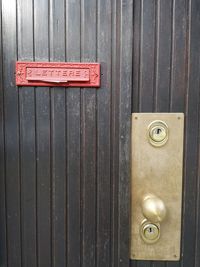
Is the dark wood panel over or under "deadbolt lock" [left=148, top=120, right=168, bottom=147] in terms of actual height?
over

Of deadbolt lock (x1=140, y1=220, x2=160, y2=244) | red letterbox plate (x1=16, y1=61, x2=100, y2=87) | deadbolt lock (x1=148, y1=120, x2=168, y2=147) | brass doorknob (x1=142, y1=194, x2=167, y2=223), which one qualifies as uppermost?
red letterbox plate (x1=16, y1=61, x2=100, y2=87)

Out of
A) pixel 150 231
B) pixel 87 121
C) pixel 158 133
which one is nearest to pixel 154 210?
pixel 150 231

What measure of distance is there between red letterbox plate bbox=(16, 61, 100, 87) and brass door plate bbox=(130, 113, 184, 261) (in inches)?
7.6

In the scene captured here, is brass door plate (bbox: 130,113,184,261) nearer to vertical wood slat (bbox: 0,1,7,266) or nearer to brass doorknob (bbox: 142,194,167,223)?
brass doorknob (bbox: 142,194,167,223)

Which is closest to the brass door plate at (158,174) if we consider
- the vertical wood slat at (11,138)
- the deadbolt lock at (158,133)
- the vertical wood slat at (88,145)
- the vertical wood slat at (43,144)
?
the deadbolt lock at (158,133)

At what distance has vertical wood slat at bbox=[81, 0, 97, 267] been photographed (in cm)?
86

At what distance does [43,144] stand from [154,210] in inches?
15.9

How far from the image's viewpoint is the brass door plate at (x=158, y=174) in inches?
34.7

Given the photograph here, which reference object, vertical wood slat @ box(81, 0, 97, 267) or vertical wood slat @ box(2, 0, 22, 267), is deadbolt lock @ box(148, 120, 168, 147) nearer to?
vertical wood slat @ box(81, 0, 97, 267)

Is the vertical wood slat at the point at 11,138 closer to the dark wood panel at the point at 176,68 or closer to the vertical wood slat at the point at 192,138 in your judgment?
the dark wood panel at the point at 176,68

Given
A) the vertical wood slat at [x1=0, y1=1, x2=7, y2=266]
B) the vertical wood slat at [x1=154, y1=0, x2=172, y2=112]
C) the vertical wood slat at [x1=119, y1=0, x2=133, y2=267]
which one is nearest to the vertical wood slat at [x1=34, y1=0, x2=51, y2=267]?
the vertical wood slat at [x1=0, y1=1, x2=7, y2=266]

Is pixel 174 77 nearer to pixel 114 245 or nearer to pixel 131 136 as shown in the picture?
pixel 131 136

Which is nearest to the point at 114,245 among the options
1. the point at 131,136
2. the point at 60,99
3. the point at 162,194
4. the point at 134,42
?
the point at 162,194

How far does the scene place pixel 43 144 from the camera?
0.89 metres
